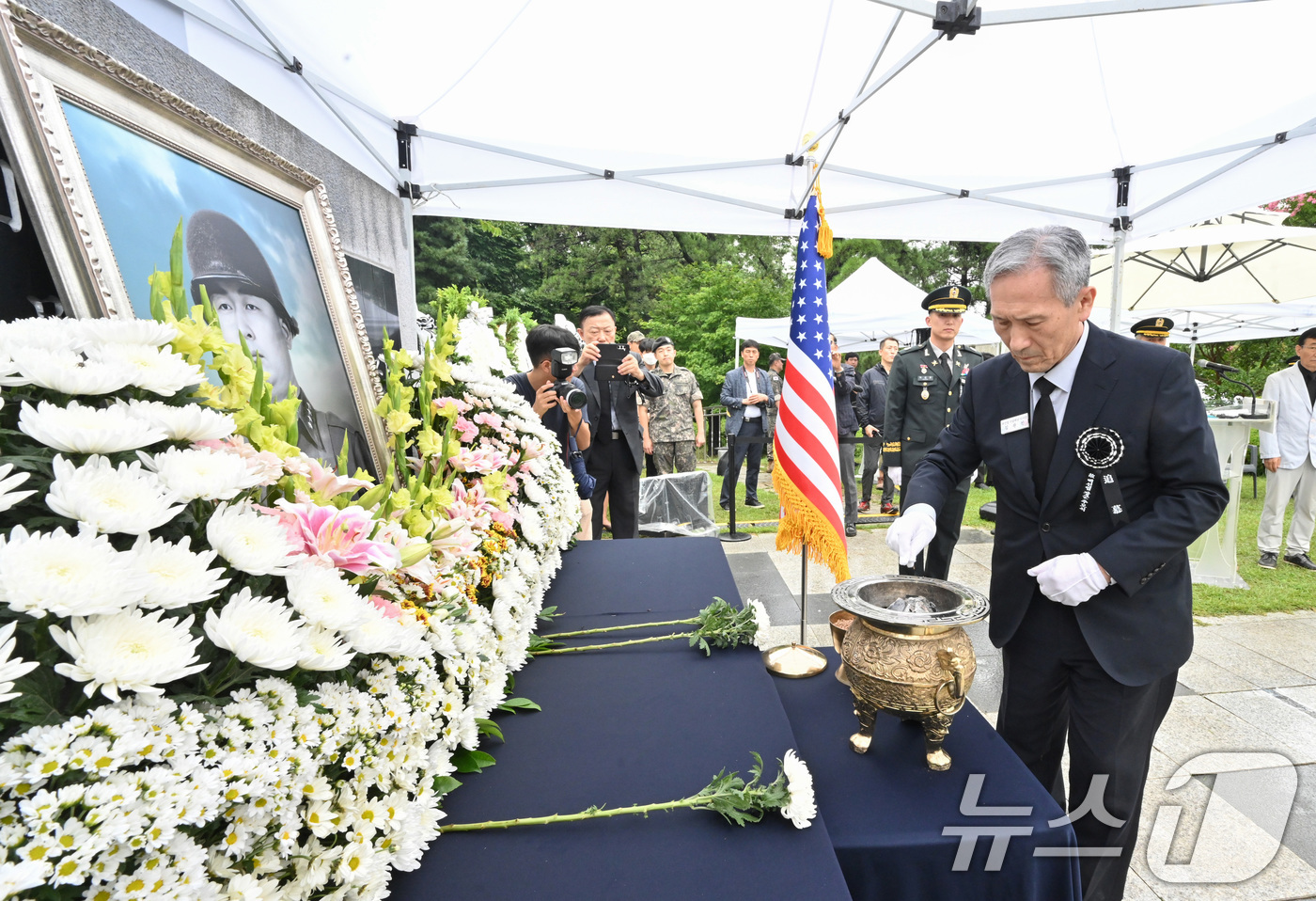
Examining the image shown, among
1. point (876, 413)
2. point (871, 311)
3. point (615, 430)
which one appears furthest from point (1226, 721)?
point (871, 311)

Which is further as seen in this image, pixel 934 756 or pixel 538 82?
pixel 538 82

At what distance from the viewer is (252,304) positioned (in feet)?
5.11

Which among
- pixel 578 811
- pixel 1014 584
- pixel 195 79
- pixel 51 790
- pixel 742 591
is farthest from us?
pixel 742 591

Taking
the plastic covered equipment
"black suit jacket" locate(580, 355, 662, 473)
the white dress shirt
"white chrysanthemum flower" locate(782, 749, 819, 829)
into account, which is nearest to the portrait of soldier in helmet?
"white chrysanthemum flower" locate(782, 749, 819, 829)

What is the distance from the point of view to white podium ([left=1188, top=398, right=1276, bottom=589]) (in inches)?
196

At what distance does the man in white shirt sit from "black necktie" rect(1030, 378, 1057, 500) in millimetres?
5686

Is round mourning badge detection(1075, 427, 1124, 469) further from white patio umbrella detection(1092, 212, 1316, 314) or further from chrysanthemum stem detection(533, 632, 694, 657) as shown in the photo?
white patio umbrella detection(1092, 212, 1316, 314)

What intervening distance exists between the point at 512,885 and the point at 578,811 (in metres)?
0.18

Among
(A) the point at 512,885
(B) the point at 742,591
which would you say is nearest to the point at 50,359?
(A) the point at 512,885

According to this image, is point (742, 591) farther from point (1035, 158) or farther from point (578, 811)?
A: point (1035, 158)

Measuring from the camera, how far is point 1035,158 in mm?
5148

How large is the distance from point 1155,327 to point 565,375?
5252 millimetres

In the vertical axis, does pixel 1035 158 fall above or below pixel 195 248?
above

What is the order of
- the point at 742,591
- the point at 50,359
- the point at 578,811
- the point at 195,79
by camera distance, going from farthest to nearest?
the point at 742,591, the point at 195,79, the point at 578,811, the point at 50,359
